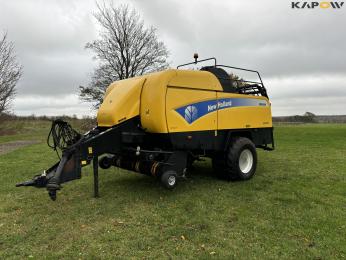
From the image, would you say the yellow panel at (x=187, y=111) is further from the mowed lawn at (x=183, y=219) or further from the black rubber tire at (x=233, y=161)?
the mowed lawn at (x=183, y=219)

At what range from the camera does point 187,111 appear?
6941 millimetres

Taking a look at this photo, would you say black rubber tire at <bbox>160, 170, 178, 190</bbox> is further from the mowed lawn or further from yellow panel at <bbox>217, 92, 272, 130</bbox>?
yellow panel at <bbox>217, 92, 272, 130</bbox>

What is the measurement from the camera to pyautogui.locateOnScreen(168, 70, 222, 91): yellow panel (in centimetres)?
682

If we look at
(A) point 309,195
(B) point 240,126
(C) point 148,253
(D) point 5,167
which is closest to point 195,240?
(C) point 148,253

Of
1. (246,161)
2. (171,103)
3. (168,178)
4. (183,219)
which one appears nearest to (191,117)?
(171,103)

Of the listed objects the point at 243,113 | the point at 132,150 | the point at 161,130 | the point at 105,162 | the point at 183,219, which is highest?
the point at 243,113

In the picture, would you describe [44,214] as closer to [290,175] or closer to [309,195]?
[309,195]

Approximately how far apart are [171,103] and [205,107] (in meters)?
0.97

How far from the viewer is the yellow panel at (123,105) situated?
6688 mm

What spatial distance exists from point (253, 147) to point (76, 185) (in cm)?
442

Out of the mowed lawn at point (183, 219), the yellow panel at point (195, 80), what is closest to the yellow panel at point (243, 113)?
the yellow panel at point (195, 80)

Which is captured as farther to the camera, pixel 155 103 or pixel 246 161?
pixel 246 161

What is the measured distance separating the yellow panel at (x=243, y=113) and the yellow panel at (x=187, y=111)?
0.35 meters

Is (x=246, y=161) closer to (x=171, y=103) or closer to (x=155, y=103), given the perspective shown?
(x=171, y=103)
